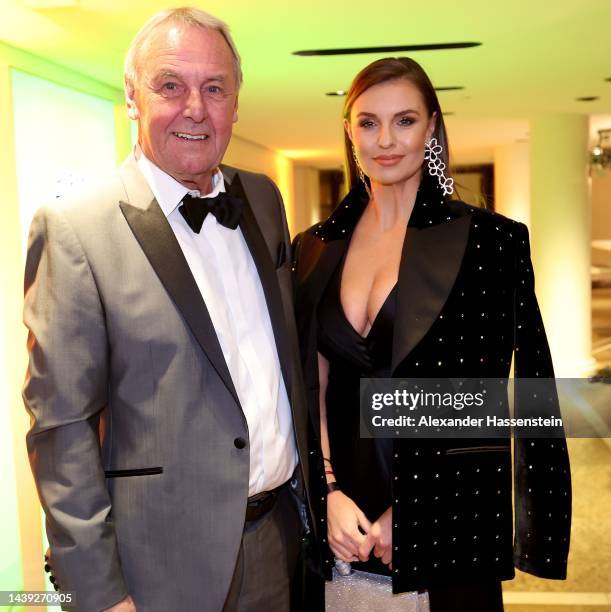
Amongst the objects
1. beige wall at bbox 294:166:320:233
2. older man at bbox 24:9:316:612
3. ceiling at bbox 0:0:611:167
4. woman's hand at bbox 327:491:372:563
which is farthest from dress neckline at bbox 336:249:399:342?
beige wall at bbox 294:166:320:233

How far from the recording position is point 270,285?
1.71 metres

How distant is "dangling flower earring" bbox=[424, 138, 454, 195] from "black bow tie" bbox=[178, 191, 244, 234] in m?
→ 0.52

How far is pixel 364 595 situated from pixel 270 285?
0.77 metres

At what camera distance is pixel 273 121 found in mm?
9312

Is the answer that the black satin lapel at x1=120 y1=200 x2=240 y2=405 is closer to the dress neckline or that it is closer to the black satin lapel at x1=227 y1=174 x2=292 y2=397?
the black satin lapel at x1=227 y1=174 x2=292 y2=397

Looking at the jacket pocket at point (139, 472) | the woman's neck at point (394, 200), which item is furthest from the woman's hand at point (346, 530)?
the woman's neck at point (394, 200)

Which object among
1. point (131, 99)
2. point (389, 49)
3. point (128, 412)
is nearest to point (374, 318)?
point (128, 412)

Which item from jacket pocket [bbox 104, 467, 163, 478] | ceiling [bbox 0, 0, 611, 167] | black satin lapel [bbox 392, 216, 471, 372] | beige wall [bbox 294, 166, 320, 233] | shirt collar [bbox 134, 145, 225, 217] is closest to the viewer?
jacket pocket [bbox 104, 467, 163, 478]

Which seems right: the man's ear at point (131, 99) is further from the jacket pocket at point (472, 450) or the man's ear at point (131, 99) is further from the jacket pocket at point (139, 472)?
the jacket pocket at point (472, 450)

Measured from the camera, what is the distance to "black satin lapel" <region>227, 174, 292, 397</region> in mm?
1690

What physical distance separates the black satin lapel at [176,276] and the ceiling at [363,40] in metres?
2.45

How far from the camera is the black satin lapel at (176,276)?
4.92 ft

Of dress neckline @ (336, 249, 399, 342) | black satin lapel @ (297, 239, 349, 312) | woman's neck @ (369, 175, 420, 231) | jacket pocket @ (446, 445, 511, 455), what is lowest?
jacket pocket @ (446, 445, 511, 455)

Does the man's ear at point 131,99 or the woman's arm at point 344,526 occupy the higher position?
the man's ear at point 131,99
